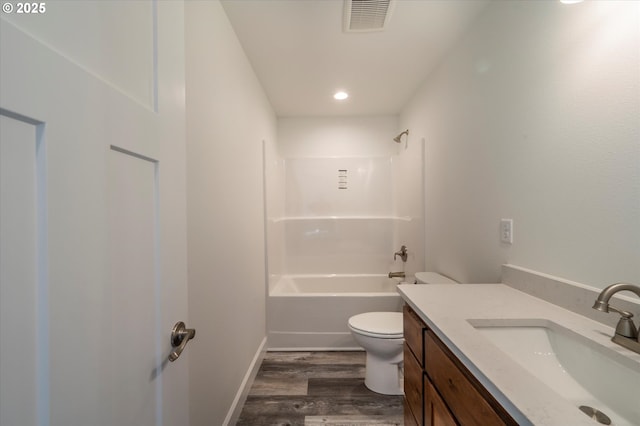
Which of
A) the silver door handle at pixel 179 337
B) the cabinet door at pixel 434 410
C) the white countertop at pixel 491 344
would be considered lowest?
the cabinet door at pixel 434 410

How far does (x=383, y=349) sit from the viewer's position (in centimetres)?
178

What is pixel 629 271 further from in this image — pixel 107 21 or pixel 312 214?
pixel 312 214

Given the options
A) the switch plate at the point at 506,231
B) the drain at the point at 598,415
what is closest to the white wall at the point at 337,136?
the switch plate at the point at 506,231

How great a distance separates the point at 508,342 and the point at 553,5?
1.30 metres

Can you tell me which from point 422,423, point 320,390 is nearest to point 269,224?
point 320,390

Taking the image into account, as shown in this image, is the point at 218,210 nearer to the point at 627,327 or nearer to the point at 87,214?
the point at 87,214

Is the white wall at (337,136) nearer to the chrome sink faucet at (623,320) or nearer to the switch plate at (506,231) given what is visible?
the switch plate at (506,231)

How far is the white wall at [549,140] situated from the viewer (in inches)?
32.4

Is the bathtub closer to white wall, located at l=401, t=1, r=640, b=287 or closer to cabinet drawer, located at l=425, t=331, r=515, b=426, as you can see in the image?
white wall, located at l=401, t=1, r=640, b=287

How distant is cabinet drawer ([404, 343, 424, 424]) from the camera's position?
1.05 meters

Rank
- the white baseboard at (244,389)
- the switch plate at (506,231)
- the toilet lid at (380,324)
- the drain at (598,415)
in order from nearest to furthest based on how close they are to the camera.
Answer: the drain at (598,415), the switch plate at (506,231), the white baseboard at (244,389), the toilet lid at (380,324)

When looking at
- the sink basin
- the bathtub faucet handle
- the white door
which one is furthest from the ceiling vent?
the bathtub faucet handle

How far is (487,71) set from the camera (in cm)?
145

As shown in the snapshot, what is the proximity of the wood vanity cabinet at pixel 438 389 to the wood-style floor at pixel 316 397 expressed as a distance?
57 centimetres
